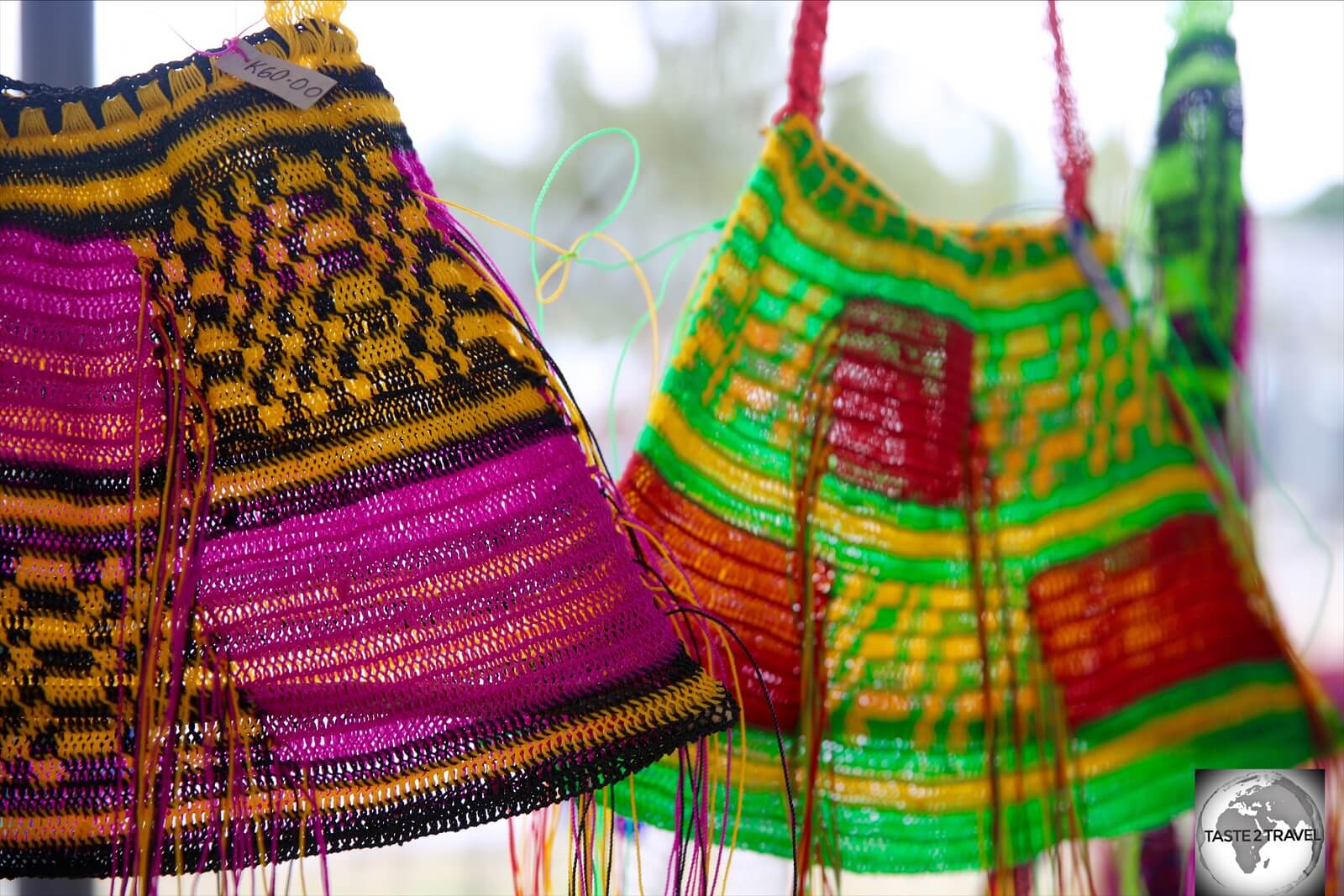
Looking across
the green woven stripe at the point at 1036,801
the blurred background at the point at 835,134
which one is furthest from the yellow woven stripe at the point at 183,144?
the green woven stripe at the point at 1036,801

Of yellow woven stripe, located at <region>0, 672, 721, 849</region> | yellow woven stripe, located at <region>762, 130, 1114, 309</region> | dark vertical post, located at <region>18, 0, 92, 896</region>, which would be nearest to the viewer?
yellow woven stripe, located at <region>0, 672, 721, 849</region>

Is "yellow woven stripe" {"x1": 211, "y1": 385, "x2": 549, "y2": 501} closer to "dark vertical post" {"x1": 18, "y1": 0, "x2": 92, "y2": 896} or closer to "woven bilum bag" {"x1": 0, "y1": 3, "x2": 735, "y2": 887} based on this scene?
"woven bilum bag" {"x1": 0, "y1": 3, "x2": 735, "y2": 887}

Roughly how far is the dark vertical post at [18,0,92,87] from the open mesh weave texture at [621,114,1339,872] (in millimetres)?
488

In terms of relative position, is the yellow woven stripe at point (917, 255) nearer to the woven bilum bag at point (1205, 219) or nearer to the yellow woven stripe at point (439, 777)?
the woven bilum bag at point (1205, 219)

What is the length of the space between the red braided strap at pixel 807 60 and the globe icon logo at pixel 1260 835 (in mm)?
486

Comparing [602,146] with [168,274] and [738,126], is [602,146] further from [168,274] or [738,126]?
[168,274]

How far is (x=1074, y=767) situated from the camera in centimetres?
58

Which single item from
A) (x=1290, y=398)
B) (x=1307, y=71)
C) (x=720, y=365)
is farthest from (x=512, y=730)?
(x=1307, y=71)

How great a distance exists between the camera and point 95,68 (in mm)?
684

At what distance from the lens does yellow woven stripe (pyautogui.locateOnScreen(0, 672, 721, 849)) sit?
1.47ft

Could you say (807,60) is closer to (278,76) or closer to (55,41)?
(278,76)

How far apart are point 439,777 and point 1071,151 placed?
20.2 inches

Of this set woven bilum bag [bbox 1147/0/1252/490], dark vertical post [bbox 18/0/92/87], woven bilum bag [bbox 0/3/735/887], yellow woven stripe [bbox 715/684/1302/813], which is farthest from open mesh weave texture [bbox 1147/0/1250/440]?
dark vertical post [bbox 18/0/92/87]

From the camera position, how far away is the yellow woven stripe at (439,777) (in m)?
0.45
